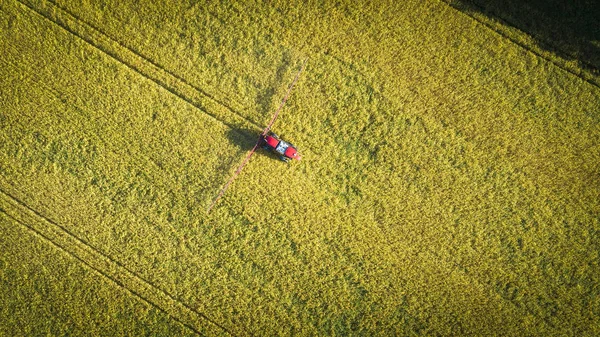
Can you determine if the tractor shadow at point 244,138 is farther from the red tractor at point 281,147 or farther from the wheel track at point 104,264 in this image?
the wheel track at point 104,264

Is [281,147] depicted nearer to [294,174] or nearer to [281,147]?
[281,147]

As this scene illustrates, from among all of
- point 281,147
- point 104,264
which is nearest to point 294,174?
point 281,147

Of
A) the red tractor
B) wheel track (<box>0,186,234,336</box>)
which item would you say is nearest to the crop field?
wheel track (<box>0,186,234,336</box>)

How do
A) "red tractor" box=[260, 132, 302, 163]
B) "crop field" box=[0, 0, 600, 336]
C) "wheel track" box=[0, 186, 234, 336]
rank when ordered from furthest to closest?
"wheel track" box=[0, 186, 234, 336]
"crop field" box=[0, 0, 600, 336]
"red tractor" box=[260, 132, 302, 163]

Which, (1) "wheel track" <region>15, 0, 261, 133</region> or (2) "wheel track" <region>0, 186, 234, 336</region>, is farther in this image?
(2) "wheel track" <region>0, 186, 234, 336</region>

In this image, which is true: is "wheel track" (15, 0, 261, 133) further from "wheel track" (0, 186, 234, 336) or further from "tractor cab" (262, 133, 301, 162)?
"wheel track" (0, 186, 234, 336)

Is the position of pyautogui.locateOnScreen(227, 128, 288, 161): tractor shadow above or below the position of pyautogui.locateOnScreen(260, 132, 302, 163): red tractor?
below
